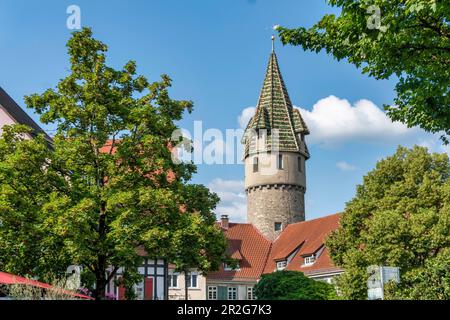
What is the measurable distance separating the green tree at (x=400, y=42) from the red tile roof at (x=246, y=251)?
45238 mm

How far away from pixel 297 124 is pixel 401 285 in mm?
42434

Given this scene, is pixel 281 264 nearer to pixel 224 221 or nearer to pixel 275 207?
pixel 275 207

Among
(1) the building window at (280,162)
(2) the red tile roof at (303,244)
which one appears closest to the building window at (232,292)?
(2) the red tile roof at (303,244)

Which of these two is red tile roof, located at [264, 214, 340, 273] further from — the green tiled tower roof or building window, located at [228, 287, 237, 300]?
the green tiled tower roof

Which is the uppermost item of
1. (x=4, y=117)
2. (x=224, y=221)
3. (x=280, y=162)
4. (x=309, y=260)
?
(x=280, y=162)

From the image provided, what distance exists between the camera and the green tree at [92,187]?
67.7 ft

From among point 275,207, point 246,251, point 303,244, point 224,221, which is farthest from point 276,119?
point 303,244

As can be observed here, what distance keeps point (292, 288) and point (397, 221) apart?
13.3 m

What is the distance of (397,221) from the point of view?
1128 inches

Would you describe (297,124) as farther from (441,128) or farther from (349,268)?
(441,128)

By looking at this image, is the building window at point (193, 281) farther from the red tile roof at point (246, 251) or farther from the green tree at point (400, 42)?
the green tree at point (400, 42)

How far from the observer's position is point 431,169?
3155 cm
